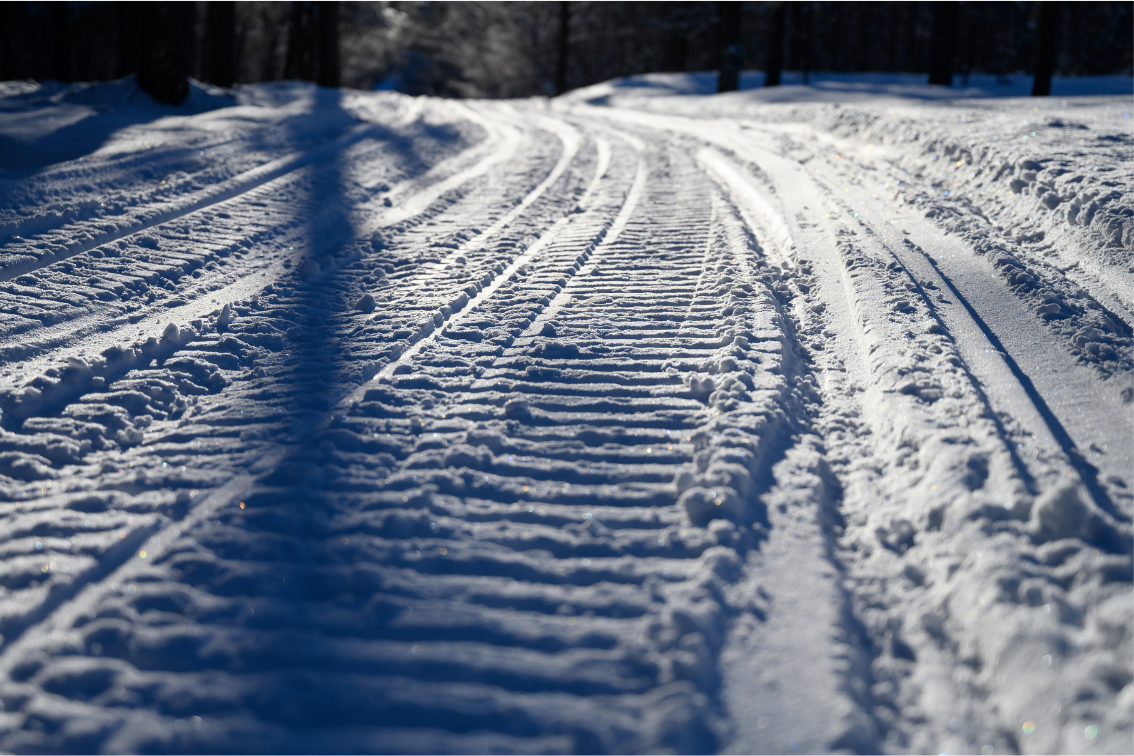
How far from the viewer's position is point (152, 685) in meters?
1.81

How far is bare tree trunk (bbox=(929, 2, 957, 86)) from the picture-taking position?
55.7ft

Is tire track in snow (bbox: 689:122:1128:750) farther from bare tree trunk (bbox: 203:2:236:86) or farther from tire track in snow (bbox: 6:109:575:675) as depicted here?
bare tree trunk (bbox: 203:2:236:86)

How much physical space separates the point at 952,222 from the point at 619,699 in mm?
4961

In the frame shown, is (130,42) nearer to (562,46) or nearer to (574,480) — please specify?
(574,480)

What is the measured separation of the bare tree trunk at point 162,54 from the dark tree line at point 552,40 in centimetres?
229

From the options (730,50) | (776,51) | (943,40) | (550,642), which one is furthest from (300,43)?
(550,642)

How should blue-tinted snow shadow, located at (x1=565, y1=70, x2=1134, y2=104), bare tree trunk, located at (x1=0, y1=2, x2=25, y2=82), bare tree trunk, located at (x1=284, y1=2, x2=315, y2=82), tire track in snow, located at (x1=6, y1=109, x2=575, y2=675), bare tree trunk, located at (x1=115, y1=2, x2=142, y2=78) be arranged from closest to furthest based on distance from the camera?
1. tire track in snow, located at (x1=6, y1=109, x2=575, y2=675)
2. bare tree trunk, located at (x1=115, y1=2, x2=142, y2=78)
3. blue-tinted snow shadow, located at (x1=565, y1=70, x2=1134, y2=104)
4. bare tree trunk, located at (x1=0, y1=2, x2=25, y2=82)
5. bare tree trunk, located at (x1=284, y1=2, x2=315, y2=82)

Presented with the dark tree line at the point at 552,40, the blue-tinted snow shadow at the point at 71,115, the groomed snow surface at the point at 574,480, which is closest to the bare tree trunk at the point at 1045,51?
the dark tree line at the point at 552,40

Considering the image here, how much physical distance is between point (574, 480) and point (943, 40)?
2019cm

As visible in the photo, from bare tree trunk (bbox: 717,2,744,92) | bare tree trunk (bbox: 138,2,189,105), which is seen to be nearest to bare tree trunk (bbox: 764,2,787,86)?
bare tree trunk (bbox: 717,2,744,92)

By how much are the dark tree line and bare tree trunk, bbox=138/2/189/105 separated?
2.29 m

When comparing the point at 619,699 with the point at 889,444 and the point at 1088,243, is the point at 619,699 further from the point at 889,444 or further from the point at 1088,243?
the point at 1088,243

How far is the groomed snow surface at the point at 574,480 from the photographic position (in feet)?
5.75

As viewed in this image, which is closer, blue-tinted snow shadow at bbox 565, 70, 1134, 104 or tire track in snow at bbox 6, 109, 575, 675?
tire track in snow at bbox 6, 109, 575, 675
